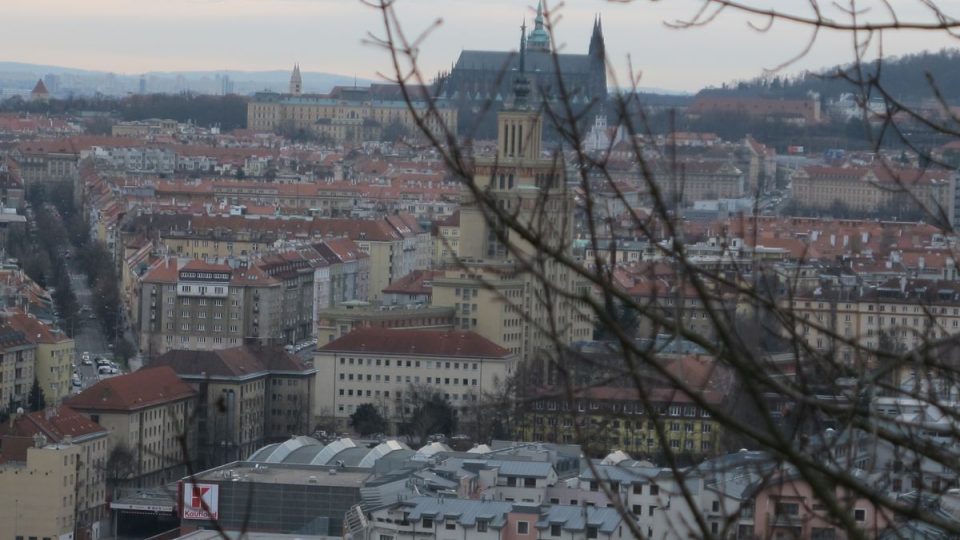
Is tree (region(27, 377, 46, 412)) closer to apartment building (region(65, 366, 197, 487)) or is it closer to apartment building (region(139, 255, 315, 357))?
apartment building (region(65, 366, 197, 487))

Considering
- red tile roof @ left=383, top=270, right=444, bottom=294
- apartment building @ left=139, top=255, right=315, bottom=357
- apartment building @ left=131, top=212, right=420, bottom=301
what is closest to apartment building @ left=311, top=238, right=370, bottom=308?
apartment building @ left=131, top=212, right=420, bottom=301

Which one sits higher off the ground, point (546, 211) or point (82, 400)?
point (546, 211)

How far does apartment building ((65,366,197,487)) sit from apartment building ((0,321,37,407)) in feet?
6.35

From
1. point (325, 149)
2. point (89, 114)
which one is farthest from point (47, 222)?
point (89, 114)

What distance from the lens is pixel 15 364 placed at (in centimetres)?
2339

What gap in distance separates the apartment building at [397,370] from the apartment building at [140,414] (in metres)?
2.55

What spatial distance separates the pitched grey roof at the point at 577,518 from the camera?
1423 cm

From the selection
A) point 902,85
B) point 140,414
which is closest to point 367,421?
point 140,414

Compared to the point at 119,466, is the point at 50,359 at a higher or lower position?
higher

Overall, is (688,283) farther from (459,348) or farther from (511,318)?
(511,318)

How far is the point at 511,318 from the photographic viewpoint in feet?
87.2

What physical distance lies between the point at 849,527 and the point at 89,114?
78.3 meters

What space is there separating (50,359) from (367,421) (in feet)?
11.5

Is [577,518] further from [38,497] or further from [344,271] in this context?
[344,271]
